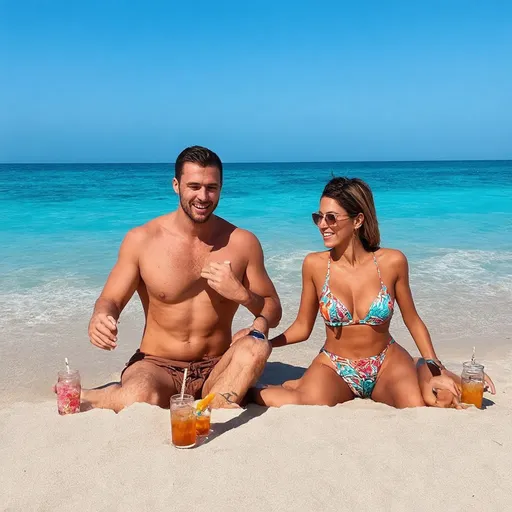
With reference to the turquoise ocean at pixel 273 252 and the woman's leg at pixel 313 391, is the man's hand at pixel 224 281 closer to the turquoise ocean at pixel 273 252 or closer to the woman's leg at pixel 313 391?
the woman's leg at pixel 313 391

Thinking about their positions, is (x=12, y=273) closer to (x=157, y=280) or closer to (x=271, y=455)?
(x=157, y=280)

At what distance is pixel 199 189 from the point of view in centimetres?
365

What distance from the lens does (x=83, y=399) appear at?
3588mm

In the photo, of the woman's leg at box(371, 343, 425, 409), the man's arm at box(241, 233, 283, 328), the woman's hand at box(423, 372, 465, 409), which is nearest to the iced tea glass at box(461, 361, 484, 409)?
the woman's hand at box(423, 372, 465, 409)

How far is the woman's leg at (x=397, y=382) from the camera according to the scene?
360 cm

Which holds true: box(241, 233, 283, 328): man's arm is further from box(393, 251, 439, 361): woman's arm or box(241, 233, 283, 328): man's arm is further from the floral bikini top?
box(393, 251, 439, 361): woman's arm

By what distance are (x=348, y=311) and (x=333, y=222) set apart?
56cm

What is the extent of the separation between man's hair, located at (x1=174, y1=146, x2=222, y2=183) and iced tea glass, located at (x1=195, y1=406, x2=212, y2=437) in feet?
4.77

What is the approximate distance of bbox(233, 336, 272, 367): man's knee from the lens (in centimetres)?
345

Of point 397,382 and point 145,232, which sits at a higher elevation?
point 145,232

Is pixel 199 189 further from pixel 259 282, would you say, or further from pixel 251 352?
pixel 251 352

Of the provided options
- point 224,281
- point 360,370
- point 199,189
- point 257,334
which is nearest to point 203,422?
point 257,334

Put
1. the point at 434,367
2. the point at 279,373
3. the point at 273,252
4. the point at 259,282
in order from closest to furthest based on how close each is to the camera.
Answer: the point at 434,367
the point at 259,282
the point at 279,373
the point at 273,252

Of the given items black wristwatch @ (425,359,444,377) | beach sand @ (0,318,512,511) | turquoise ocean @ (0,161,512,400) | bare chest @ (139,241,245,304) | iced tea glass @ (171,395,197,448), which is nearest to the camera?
beach sand @ (0,318,512,511)
